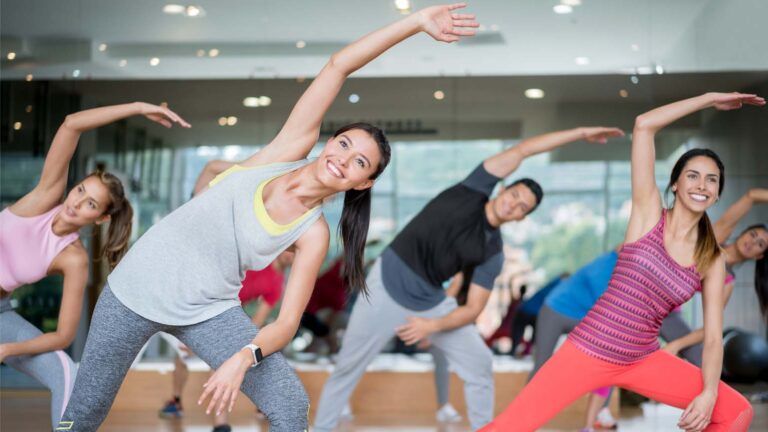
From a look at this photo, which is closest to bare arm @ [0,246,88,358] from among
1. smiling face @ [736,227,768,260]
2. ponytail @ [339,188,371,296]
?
ponytail @ [339,188,371,296]

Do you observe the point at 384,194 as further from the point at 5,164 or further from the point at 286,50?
the point at 5,164

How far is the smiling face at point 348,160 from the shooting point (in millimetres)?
2363

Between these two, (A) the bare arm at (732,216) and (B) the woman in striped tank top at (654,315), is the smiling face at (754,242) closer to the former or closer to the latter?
(A) the bare arm at (732,216)

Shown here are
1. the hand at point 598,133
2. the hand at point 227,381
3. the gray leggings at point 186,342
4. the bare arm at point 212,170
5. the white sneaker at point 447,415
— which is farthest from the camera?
the white sneaker at point 447,415

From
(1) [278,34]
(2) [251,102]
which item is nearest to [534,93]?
(1) [278,34]

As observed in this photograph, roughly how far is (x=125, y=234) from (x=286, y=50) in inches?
124

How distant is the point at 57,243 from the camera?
3.25 metres

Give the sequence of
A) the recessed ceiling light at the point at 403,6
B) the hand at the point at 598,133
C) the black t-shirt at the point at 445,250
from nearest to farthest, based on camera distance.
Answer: the hand at the point at 598,133 < the black t-shirt at the point at 445,250 < the recessed ceiling light at the point at 403,6

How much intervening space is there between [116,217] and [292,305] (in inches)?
44.9

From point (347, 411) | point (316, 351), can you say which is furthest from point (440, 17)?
point (316, 351)

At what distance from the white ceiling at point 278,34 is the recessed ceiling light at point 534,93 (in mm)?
319

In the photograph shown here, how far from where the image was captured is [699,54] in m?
5.88

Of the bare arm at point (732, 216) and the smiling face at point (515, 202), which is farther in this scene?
the bare arm at point (732, 216)

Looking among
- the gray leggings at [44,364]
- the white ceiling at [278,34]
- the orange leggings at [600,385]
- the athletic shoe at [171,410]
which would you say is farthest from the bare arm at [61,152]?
the white ceiling at [278,34]
